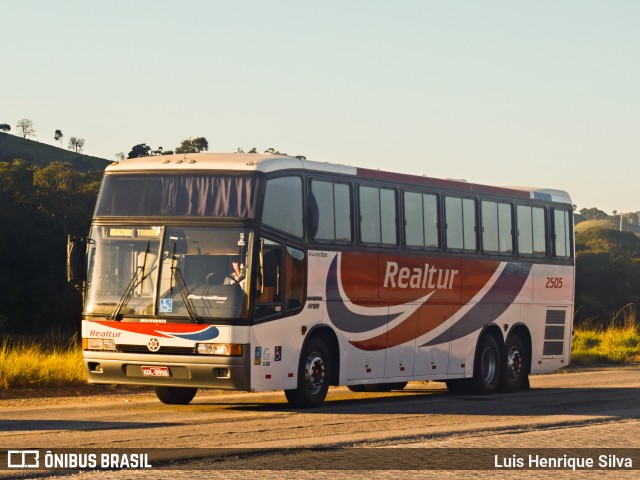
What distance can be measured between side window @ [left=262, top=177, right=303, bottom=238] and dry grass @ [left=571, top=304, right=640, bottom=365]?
17648mm

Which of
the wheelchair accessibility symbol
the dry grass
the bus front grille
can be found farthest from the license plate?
the dry grass

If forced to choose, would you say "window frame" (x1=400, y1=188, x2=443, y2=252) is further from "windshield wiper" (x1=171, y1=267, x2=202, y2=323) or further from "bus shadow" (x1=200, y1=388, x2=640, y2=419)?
"windshield wiper" (x1=171, y1=267, x2=202, y2=323)

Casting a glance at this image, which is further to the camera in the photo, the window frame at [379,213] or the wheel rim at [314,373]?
the window frame at [379,213]

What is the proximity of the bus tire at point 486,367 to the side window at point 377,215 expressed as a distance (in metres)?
3.55

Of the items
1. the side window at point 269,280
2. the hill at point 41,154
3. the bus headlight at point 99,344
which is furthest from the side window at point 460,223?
the hill at point 41,154

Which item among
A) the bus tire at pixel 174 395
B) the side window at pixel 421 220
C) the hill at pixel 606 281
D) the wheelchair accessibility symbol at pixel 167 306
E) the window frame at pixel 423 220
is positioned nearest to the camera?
the wheelchair accessibility symbol at pixel 167 306

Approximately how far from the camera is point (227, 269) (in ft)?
57.9

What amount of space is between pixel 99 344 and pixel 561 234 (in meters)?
11.4

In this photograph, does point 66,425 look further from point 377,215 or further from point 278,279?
point 377,215

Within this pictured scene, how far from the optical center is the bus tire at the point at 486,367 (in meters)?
23.5

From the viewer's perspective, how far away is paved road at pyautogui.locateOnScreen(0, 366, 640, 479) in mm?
12195

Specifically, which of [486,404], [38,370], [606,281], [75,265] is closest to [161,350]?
[75,265]

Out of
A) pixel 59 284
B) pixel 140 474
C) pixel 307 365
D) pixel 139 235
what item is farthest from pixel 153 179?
pixel 59 284

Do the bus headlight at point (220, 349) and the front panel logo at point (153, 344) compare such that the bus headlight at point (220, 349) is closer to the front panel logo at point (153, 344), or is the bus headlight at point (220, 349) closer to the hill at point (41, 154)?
the front panel logo at point (153, 344)
